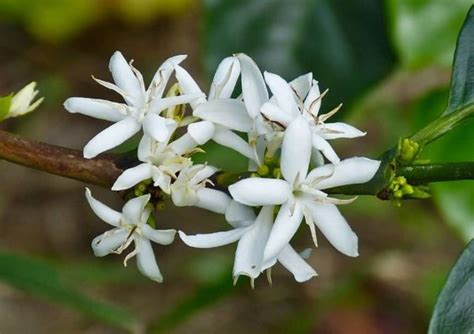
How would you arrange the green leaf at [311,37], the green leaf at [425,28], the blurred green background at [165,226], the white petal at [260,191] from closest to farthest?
the white petal at [260,191] < the green leaf at [425,28] < the green leaf at [311,37] < the blurred green background at [165,226]

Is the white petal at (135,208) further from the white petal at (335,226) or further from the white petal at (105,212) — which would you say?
the white petal at (335,226)

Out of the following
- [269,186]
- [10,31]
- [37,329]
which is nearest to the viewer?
[269,186]

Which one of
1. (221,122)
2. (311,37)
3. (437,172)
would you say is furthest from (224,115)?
(311,37)

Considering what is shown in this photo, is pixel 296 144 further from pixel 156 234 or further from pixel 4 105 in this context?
pixel 4 105

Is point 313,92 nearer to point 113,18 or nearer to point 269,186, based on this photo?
point 269,186

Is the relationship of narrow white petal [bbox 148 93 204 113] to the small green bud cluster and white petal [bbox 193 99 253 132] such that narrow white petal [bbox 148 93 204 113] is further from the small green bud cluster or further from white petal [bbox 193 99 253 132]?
the small green bud cluster

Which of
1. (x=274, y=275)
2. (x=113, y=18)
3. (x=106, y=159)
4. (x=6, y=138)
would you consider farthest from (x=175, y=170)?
(x=113, y=18)

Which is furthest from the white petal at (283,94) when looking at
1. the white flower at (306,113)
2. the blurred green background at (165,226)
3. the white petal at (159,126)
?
the blurred green background at (165,226)

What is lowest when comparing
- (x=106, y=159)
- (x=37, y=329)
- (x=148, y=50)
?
(x=37, y=329)
